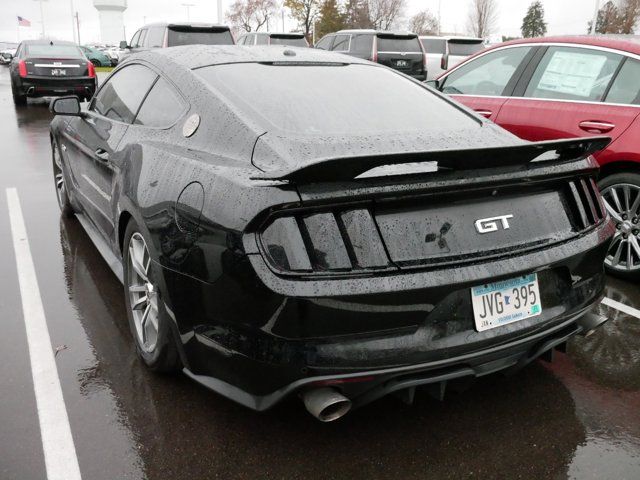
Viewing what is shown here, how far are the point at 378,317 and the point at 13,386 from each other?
76.2 inches

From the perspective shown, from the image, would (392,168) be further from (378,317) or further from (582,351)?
(582,351)

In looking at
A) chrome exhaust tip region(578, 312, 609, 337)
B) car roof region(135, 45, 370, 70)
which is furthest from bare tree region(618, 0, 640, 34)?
chrome exhaust tip region(578, 312, 609, 337)

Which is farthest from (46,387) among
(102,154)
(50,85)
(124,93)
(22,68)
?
(22,68)

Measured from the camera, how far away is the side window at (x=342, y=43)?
1725cm

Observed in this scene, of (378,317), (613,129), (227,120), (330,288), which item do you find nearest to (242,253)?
(330,288)

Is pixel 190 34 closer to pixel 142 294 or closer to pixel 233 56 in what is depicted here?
pixel 233 56

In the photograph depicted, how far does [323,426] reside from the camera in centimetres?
272

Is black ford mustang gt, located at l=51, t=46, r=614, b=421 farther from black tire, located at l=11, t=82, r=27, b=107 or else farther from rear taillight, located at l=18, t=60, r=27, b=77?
black tire, located at l=11, t=82, r=27, b=107

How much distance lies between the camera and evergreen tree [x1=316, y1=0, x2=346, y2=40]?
52750mm

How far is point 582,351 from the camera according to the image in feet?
11.3

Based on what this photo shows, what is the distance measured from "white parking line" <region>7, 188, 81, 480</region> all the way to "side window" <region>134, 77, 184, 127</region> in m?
1.34

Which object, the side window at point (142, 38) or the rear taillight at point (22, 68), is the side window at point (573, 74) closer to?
the side window at point (142, 38)

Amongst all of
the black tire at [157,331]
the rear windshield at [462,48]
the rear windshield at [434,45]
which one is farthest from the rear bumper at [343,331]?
the rear windshield at [434,45]

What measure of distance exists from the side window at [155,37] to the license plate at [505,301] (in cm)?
1308
